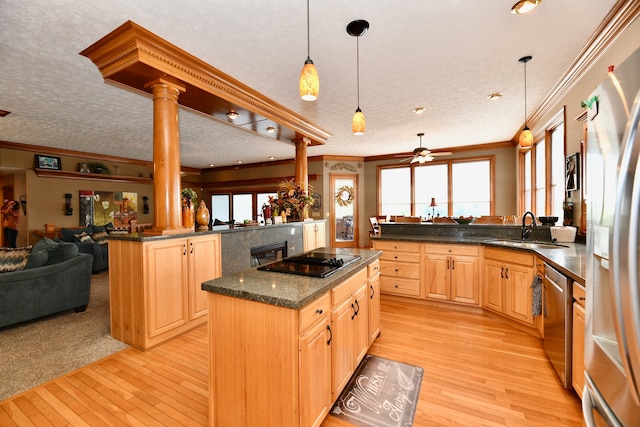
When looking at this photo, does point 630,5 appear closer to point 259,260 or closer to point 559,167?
point 559,167

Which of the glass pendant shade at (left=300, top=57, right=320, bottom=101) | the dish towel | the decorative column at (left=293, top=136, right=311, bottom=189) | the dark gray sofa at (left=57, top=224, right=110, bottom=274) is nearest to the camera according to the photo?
the glass pendant shade at (left=300, top=57, right=320, bottom=101)

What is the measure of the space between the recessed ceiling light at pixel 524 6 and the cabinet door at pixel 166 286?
11.8 feet

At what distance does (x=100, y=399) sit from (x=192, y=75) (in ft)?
9.62

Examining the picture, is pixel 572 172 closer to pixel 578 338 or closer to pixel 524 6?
pixel 524 6

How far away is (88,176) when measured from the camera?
23.7 ft

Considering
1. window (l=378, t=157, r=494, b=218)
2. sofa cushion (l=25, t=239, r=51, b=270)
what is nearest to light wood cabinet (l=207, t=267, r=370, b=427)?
sofa cushion (l=25, t=239, r=51, b=270)

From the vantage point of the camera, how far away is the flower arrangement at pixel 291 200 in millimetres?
4809

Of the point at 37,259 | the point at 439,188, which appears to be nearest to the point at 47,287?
the point at 37,259

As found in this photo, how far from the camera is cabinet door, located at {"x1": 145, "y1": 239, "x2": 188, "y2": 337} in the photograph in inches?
105

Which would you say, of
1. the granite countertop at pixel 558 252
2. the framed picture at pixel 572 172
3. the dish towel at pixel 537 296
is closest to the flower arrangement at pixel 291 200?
the granite countertop at pixel 558 252

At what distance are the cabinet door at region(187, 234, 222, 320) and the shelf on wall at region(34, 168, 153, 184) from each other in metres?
6.17

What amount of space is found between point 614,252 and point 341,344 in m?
1.52

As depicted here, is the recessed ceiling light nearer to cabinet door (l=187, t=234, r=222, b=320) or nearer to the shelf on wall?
cabinet door (l=187, t=234, r=222, b=320)

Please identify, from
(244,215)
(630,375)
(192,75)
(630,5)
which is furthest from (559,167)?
(244,215)
